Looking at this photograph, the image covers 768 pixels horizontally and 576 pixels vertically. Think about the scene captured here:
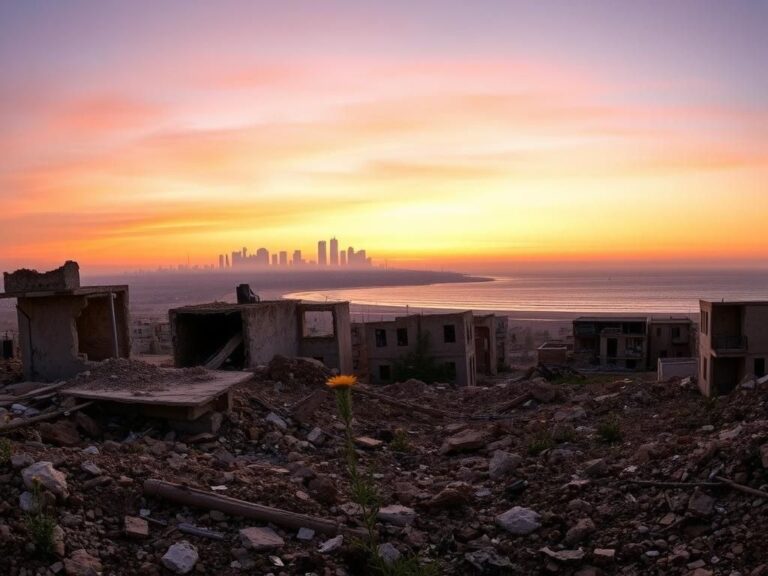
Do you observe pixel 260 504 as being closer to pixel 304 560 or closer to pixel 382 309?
pixel 304 560

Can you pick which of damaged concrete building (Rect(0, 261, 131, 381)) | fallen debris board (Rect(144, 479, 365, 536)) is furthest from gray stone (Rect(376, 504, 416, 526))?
damaged concrete building (Rect(0, 261, 131, 381))

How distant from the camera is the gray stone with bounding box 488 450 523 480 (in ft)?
31.5

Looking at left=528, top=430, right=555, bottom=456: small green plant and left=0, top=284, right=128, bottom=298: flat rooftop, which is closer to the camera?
left=528, top=430, right=555, bottom=456: small green plant

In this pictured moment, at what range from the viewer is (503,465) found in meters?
9.67

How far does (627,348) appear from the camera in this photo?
38.3 metres

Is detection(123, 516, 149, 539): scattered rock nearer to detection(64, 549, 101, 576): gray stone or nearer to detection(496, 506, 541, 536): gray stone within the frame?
detection(64, 549, 101, 576): gray stone

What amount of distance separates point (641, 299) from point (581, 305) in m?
11.1

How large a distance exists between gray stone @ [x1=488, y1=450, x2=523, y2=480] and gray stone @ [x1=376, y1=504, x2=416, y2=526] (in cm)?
201

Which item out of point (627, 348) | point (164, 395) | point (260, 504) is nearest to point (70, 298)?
point (164, 395)

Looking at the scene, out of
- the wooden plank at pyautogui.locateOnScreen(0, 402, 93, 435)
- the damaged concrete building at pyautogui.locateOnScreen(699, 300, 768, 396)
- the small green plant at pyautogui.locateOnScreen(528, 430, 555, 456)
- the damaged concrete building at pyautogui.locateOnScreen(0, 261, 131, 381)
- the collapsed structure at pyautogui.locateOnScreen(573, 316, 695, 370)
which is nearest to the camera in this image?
the wooden plank at pyautogui.locateOnScreen(0, 402, 93, 435)

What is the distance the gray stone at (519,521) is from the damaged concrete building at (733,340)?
1035 centimetres

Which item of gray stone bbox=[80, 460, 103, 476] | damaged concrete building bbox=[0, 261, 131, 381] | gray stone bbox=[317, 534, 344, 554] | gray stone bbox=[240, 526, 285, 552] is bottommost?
gray stone bbox=[317, 534, 344, 554]

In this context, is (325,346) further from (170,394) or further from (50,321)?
(170,394)

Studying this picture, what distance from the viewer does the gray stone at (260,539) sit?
22.5 ft
